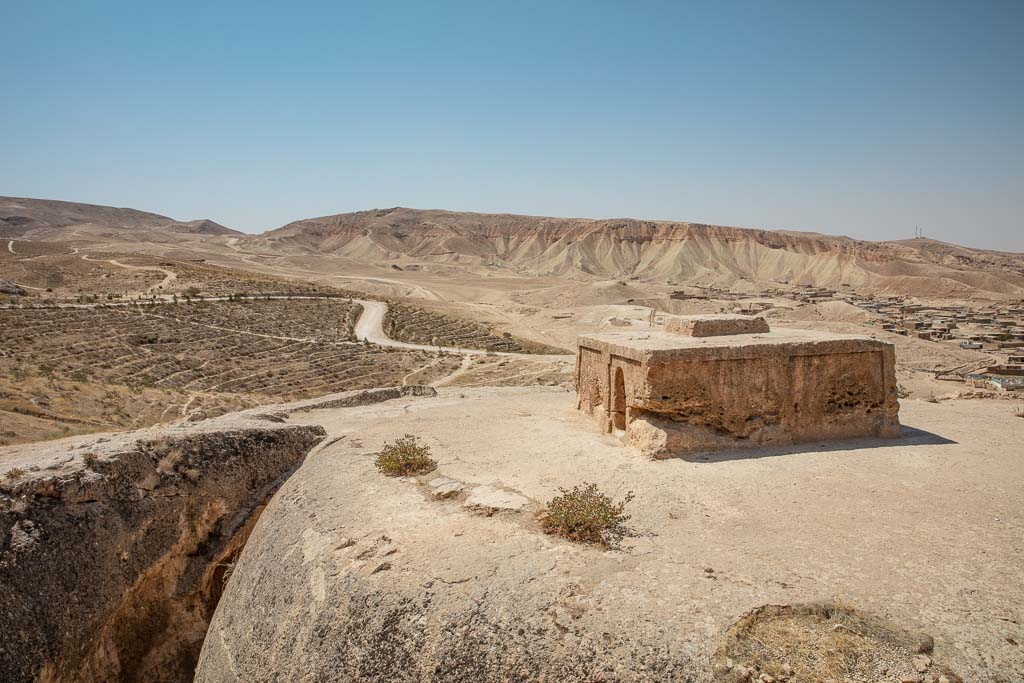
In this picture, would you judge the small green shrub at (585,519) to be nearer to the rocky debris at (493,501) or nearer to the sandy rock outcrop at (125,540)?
the rocky debris at (493,501)

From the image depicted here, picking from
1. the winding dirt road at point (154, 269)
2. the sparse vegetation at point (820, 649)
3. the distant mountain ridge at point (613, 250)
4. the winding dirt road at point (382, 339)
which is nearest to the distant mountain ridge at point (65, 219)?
the distant mountain ridge at point (613, 250)

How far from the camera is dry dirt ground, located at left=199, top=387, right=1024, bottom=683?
5.01 m

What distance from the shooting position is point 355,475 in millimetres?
8195

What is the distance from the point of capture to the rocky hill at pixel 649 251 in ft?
270

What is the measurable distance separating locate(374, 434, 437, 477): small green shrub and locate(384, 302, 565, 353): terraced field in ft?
77.5

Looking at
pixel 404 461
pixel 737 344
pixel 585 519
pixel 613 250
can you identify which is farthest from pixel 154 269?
pixel 613 250

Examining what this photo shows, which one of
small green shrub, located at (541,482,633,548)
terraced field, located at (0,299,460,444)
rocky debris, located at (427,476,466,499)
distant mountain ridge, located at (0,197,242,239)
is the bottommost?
terraced field, located at (0,299,460,444)

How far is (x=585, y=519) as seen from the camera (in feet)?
20.6

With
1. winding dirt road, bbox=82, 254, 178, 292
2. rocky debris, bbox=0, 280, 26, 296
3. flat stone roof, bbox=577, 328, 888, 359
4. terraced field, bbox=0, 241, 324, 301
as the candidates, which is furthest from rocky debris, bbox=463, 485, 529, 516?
winding dirt road, bbox=82, 254, 178, 292

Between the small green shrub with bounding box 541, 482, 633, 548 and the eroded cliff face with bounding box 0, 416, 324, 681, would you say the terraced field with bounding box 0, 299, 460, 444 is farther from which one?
the small green shrub with bounding box 541, 482, 633, 548

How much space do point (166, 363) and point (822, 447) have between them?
875 inches

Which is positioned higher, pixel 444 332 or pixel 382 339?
pixel 382 339

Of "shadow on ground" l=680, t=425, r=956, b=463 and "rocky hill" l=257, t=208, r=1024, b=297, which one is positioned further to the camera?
"rocky hill" l=257, t=208, r=1024, b=297

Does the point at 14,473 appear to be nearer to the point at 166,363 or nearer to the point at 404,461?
the point at 404,461
